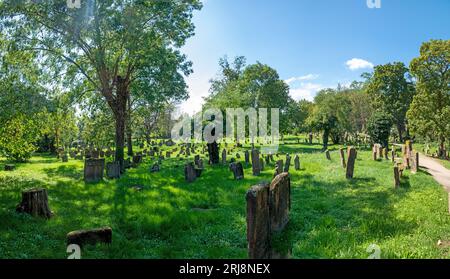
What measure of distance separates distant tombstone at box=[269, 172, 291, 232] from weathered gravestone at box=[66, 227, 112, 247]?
392cm

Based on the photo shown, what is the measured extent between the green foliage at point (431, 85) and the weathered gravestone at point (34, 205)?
35.7 metres

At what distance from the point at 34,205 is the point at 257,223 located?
7.39 m

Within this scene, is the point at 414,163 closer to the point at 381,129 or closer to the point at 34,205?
the point at 34,205

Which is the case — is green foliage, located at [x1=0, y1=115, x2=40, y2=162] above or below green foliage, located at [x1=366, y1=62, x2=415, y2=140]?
below

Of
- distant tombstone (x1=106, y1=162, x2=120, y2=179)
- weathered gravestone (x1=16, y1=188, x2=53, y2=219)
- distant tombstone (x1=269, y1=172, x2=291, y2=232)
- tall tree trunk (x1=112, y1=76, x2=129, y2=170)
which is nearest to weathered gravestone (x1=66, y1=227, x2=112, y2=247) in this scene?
weathered gravestone (x1=16, y1=188, x2=53, y2=219)

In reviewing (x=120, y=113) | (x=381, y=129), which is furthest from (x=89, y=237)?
(x=381, y=129)

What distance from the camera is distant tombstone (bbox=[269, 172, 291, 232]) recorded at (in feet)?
24.3

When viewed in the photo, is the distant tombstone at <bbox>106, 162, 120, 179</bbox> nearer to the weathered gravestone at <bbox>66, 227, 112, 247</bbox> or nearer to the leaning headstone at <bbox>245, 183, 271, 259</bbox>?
the weathered gravestone at <bbox>66, 227, 112, 247</bbox>

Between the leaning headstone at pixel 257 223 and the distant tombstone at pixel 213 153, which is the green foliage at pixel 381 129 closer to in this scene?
the distant tombstone at pixel 213 153

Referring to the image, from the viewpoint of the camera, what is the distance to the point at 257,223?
243 inches
